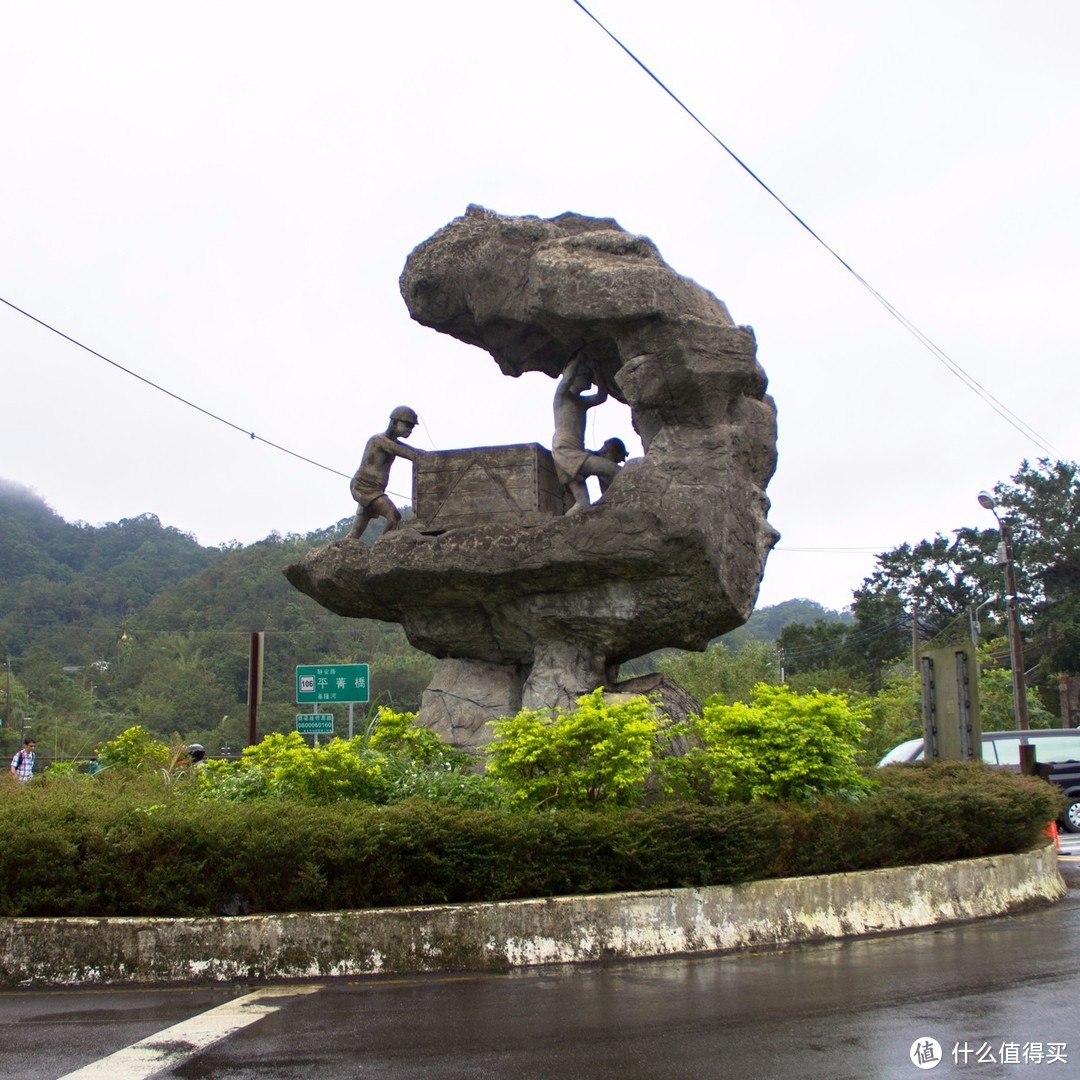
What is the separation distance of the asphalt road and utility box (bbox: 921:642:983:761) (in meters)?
5.45

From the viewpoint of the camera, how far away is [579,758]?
8859mm

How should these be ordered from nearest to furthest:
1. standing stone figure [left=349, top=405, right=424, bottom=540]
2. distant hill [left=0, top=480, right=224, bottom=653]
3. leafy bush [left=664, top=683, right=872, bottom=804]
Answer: leafy bush [left=664, top=683, right=872, bottom=804], standing stone figure [left=349, top=405, right=424, bottom=540], distant hill [left=0, top=480, right=224, bottom=653]

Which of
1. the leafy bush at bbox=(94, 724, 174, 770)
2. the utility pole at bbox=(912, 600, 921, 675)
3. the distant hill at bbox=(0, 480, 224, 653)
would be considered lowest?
the leafy bush at bbox=(94, 724, 174, 770)

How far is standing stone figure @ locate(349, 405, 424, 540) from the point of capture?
12.5 m

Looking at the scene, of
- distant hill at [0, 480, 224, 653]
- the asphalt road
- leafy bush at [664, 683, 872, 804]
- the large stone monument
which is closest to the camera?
the asphalt road

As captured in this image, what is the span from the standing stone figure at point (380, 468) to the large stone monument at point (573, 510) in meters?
0.41

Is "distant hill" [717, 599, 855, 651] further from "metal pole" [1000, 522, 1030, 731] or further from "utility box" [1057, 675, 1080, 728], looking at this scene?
"metal pole" [1000, 522, 1030, 731]

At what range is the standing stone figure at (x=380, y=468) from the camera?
41.1 feet

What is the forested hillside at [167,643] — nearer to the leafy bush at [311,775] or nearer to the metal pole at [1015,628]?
the metal pole at [1015,628]

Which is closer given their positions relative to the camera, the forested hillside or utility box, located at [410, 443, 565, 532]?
utility box, located at [410, 443, 565, 532]

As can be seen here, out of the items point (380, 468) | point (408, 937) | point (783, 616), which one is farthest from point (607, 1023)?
point (783, 616)

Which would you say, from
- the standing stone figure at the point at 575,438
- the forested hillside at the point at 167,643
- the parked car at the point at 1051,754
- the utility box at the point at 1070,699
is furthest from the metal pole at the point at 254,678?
the utility box at the point at 1070,699

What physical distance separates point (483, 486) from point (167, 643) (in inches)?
1926

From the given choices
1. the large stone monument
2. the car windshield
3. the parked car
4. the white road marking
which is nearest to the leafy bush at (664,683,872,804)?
the large stone monument
